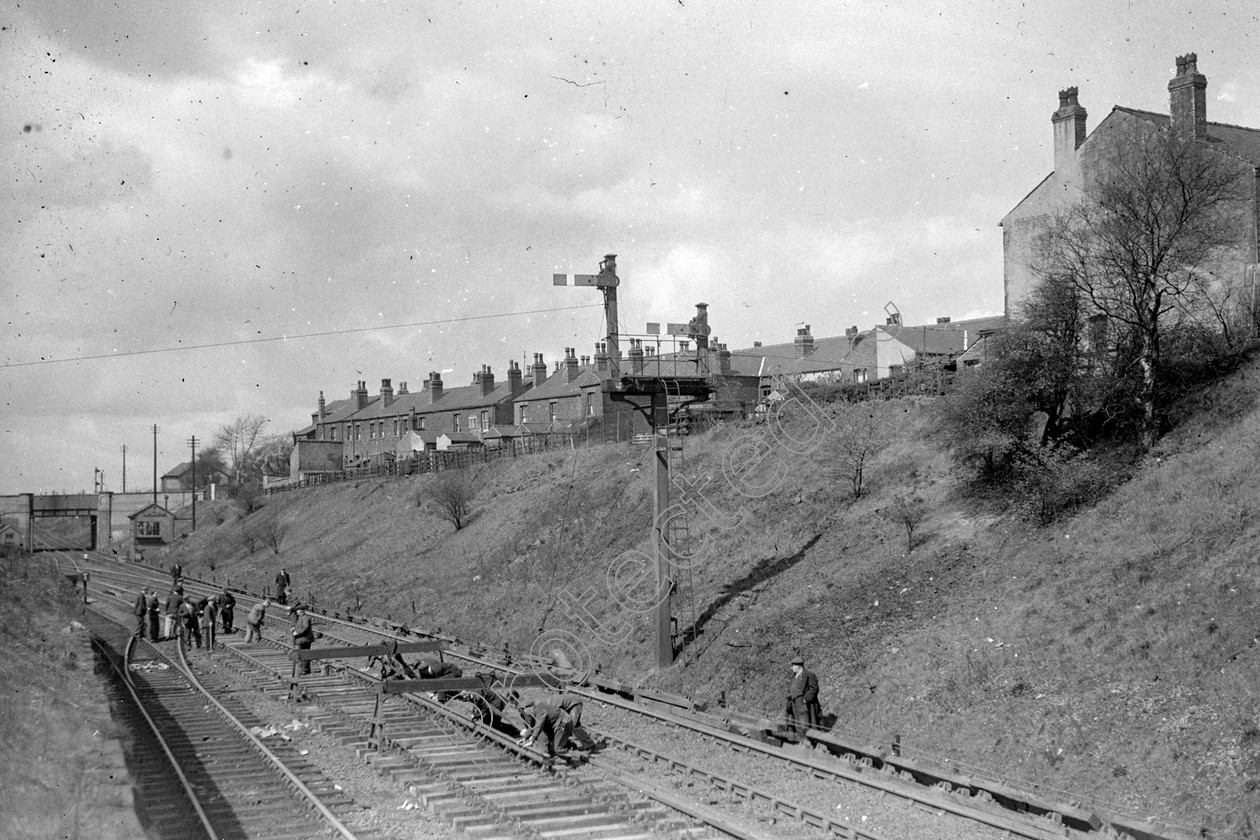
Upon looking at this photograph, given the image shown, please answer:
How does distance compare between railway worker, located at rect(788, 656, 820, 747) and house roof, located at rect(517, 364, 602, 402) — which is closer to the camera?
railway worker, located at rect(788, 656, 820, 747)

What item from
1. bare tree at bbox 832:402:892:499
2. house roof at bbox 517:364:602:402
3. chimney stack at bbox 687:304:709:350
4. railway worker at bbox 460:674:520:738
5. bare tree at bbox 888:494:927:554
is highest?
house roof at bbox 517:364:602:402

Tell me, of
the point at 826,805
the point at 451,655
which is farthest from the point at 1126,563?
the point at 451,655

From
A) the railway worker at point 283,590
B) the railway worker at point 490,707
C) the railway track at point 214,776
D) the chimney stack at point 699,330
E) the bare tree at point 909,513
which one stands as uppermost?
the chimney stack at point 699,330

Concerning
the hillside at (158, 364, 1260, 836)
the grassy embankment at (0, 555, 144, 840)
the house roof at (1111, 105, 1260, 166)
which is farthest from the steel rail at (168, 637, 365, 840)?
the house roof at (1111, 105, 1260, 166)

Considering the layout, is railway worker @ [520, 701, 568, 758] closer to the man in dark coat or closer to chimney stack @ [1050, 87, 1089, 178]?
the man in dark coat

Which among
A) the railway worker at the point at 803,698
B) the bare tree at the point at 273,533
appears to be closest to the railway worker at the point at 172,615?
the railway worker at the point at 803,698

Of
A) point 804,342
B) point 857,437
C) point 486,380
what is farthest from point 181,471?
point 857,437

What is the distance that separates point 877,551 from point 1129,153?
45.0 feet

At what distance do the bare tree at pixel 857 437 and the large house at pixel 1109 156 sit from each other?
5.20 metres

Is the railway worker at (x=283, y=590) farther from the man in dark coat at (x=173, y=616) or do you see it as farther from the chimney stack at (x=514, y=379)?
the chimney stack at (x=514, y=379)

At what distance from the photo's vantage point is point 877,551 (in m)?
23.3

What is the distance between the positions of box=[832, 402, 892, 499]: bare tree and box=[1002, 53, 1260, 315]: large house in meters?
5.20

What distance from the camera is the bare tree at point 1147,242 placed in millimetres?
23656

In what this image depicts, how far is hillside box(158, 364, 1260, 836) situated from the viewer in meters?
14.1
